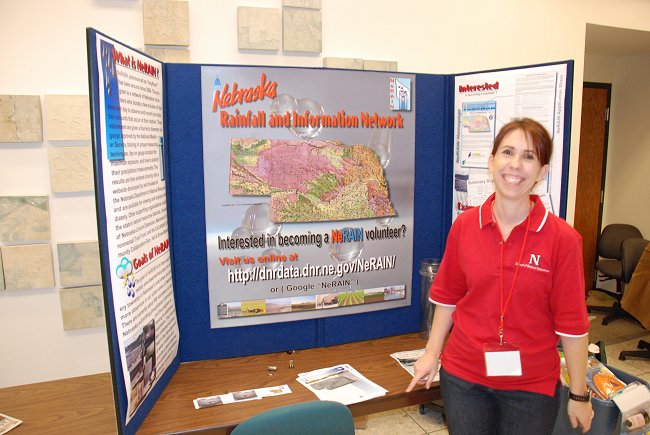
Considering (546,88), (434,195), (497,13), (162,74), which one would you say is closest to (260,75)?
(162,74)

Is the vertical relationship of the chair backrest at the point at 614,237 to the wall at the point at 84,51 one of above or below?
below

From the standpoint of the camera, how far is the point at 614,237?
16.7ft

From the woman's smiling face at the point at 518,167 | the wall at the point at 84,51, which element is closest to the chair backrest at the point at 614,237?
the wall at the point at 84,51

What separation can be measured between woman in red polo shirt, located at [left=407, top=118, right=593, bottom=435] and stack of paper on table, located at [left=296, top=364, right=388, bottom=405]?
16.3 inches

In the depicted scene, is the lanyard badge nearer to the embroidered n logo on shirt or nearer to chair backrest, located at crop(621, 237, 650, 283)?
the embroidered n logo on shirt

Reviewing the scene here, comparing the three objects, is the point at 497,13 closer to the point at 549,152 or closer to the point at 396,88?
the point at 396,88

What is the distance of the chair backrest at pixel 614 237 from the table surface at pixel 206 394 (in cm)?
383

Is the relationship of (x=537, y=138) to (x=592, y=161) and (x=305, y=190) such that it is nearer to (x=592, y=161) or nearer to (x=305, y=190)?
(x=305, y=190)

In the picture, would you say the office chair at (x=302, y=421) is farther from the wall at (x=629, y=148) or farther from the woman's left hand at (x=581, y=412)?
the wall at (x=629, y=148)

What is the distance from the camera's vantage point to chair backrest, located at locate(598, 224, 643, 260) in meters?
5.07

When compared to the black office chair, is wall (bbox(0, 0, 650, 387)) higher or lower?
higher

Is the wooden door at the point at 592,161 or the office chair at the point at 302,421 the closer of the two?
the office chair at the point at 302,421

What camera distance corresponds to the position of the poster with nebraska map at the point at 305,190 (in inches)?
81.1

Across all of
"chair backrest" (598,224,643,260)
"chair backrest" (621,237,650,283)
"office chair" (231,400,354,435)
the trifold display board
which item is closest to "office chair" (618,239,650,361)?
"chair backrest" (621,237,650,283)
